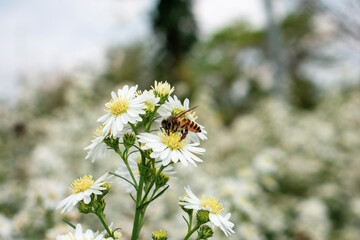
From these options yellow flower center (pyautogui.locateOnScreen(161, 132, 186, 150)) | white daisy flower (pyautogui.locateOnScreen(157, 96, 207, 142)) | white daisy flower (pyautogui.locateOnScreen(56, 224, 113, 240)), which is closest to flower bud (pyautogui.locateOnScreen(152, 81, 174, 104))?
white daisy flower (pyautogui.locateOnScreen(157, 96, 207, 142))

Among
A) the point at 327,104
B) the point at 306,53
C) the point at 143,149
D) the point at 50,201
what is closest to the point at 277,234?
the point at 50,201

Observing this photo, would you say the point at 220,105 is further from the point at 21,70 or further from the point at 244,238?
the point at 244,238

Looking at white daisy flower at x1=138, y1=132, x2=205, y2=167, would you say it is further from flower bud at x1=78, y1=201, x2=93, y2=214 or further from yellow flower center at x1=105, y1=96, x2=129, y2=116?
flower bud at x1=78, y1=201, x2=93, y2=214

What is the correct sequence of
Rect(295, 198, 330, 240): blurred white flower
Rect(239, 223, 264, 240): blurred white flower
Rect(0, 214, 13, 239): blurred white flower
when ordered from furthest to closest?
Rect(295, 198, 330, 240): blurred white flower
Rect(239, 223, 264, 240): blurred white flower
Rect(0, 214, 13, 239): blurred white flower

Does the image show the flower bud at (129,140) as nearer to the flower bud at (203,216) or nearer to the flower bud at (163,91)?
the flower bud at (163,91)

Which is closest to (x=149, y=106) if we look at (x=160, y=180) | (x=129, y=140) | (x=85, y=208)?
(x=129, y=140)

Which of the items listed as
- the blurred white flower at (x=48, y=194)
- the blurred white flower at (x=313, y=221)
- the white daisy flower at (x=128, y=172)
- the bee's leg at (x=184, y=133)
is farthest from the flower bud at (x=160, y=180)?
the blurred white flower at (x=313, y=221)

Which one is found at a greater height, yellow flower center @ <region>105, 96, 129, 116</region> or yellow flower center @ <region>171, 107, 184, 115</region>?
yellow flower center @ <region>171, 107, 184, 115</region>
